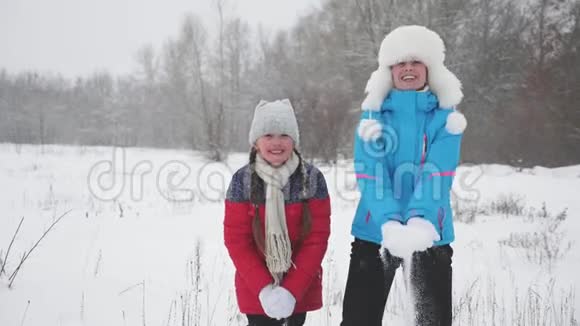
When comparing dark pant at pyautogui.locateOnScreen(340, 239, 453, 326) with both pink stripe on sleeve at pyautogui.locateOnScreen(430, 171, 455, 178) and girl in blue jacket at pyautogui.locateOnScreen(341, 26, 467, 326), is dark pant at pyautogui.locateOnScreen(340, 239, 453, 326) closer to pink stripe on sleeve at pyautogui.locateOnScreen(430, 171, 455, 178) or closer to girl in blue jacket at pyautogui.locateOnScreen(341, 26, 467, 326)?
girl in blue jacket at pyautogui.locateOnScreen(341, 26, 467, 326)

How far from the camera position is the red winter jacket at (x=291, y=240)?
176 cm

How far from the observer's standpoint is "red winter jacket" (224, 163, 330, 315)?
176cm

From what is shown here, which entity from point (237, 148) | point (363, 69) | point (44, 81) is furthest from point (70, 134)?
point (363, 69)

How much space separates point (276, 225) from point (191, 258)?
270 centimetres

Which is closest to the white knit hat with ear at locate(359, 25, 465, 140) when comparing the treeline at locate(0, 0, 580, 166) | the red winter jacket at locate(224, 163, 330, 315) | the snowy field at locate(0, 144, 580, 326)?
the red winter jacket at locate(224, 163, 330, 315)

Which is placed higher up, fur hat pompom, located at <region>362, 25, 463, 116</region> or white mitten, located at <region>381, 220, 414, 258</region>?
fur hat pompom, located at <region>362, 25, 463, 116</region>

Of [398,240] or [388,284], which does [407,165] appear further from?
[388,284]

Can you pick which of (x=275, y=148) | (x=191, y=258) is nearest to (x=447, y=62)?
(x=191, y=258)

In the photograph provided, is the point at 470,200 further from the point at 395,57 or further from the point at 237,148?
the point at 237,148

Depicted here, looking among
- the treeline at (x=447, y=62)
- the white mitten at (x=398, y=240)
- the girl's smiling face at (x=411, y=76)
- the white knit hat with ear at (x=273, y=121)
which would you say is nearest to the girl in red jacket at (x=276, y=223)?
the white knit hat with ear at (x=273, y=121)

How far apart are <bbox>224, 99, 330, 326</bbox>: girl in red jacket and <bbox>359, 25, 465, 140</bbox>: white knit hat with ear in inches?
17.0

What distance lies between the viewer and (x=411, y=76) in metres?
1.85

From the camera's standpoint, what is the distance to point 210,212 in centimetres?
677

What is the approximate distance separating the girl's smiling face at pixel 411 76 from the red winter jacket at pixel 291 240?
0.68m
